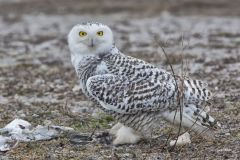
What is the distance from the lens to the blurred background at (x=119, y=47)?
779 centimetres

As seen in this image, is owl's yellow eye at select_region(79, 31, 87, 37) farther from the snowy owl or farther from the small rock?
the small rock

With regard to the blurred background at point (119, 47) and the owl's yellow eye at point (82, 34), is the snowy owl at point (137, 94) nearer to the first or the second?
the owl's yellow eye at point (82, 34)

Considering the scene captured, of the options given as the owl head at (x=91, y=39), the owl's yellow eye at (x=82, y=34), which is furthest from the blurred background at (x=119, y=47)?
the owl's yellow eye at (x=82, y=34)

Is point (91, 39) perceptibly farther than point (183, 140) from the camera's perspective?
Yes

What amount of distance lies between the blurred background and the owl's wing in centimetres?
46

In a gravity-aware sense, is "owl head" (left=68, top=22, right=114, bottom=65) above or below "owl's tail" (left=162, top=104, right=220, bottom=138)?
above

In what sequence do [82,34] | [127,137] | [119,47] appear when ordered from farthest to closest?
1. [119,47]
2. [82,34]
3. [127,137]

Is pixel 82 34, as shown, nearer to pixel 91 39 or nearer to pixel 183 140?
pixel 91 39

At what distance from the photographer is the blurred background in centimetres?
779

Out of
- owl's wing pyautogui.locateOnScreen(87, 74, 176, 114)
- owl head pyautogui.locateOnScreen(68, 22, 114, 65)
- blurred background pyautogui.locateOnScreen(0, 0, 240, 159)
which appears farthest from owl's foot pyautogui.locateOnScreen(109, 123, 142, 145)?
owl head pyautogui.locateOnScreen(68, 22, 114, 65)

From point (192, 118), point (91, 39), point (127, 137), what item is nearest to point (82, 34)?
point (91, 39)

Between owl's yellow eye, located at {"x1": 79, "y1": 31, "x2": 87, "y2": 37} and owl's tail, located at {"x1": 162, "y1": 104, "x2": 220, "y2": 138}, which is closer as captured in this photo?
owl's tail, located at {"x1": 162, "y1": 104, "x2": 220, "y2": 138}

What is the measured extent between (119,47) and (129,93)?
8.71 m

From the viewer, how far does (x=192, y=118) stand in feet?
24.8
